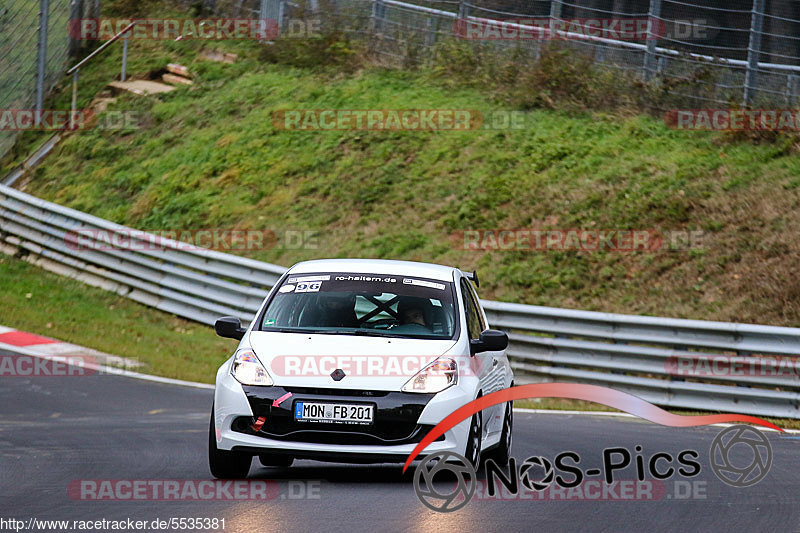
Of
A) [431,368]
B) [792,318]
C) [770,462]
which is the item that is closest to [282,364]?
[431,368]

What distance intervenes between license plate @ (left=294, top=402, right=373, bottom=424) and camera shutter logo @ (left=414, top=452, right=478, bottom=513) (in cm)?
53

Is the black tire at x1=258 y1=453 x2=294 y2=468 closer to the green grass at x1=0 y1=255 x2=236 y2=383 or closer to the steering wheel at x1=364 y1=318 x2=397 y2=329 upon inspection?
the steering wheel at x1=364 y1=318 x2=397 y2=329

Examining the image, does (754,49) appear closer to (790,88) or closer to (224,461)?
(790,88)

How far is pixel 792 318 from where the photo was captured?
16.5 metres

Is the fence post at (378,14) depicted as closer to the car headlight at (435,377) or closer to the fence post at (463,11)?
the fence post at (463,11)

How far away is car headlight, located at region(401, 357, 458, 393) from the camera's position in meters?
7.92

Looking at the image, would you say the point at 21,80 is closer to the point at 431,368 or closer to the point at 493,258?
the point at 493,258

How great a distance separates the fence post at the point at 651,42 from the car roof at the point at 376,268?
50.8ft

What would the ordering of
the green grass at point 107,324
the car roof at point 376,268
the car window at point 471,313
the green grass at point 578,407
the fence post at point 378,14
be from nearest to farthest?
1. the car window at point 471,313
2. the car roof at point 376,268
3. the green grass at point 578,407
4. the green grass at point 107,324
5. the fence post at point 378,14

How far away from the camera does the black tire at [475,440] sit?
8000mm

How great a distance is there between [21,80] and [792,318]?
20.1 meters

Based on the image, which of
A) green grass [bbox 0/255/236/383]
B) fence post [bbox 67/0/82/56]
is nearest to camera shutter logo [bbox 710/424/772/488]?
green grass [bbox 0/255/236/383]

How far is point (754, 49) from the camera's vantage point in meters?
22.1

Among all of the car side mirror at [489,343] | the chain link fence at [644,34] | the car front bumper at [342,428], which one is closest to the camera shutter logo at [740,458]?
the car side mirror at [489,343]
